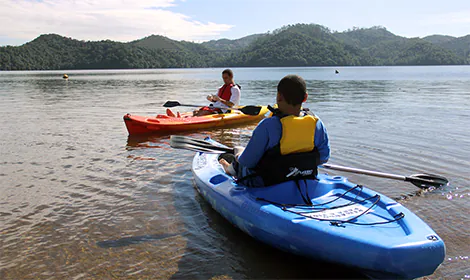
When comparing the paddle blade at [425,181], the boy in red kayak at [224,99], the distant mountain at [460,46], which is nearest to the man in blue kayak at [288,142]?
the paddle blade at [425,181]

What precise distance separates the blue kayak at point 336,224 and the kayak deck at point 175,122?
16.4ft

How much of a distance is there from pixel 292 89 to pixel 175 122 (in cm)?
623

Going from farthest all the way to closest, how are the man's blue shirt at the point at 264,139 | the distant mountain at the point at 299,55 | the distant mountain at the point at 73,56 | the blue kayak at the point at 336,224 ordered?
1. the distant mountain at the point at 299,55
2. the distant mountain at the point at 73,56
3. the man's blue shirt at the point at 264,139
4. the blue kayak at the point at 336,224

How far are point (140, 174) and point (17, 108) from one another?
11433 mm

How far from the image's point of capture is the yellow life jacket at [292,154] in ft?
11.7

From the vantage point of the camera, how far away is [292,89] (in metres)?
3.49

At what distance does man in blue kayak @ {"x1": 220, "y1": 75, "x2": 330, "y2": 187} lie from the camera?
3.53m

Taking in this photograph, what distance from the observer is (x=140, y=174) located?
6.17 metres

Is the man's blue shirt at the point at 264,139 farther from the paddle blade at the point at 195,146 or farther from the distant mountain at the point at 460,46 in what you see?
the distant mountain at the point at 460,46

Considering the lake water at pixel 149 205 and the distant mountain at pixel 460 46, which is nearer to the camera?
the lake water at pixel 149 205

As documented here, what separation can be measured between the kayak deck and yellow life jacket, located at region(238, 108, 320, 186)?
576 centimetres

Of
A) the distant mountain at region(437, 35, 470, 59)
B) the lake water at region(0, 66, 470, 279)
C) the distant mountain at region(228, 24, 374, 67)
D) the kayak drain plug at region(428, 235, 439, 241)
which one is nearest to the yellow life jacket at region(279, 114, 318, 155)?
the lake water at region(0, 66, 470, 279)

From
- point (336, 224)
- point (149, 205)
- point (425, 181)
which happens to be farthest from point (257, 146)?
point (425, 181)

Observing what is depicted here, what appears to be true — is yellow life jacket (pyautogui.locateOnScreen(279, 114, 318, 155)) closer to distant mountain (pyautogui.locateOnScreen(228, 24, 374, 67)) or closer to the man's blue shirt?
the man's blue shirt
